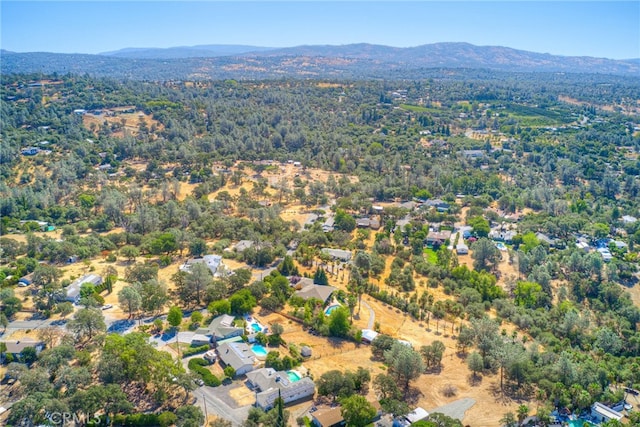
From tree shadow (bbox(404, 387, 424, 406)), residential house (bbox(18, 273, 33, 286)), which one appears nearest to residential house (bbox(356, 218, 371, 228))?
tree shadow (bbox(404, 387, 424, 406))

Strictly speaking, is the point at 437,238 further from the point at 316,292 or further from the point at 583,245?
the point at 316,292

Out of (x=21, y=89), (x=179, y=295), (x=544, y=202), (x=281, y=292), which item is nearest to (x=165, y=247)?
(x=179, y=295)

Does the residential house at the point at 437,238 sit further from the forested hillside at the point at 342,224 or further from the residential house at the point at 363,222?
the residential house at the point at 363,222

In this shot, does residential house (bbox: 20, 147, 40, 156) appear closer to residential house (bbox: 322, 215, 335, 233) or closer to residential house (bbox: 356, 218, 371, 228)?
residential house (bbox: 322, 215, 335, 233)

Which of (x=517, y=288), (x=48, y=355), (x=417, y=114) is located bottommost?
(x=517, y=288)

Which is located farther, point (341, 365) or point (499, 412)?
point (341, 365)

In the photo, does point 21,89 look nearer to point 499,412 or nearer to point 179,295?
point 179,295


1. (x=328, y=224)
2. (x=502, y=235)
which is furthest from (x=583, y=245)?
(x=328, y=224)
